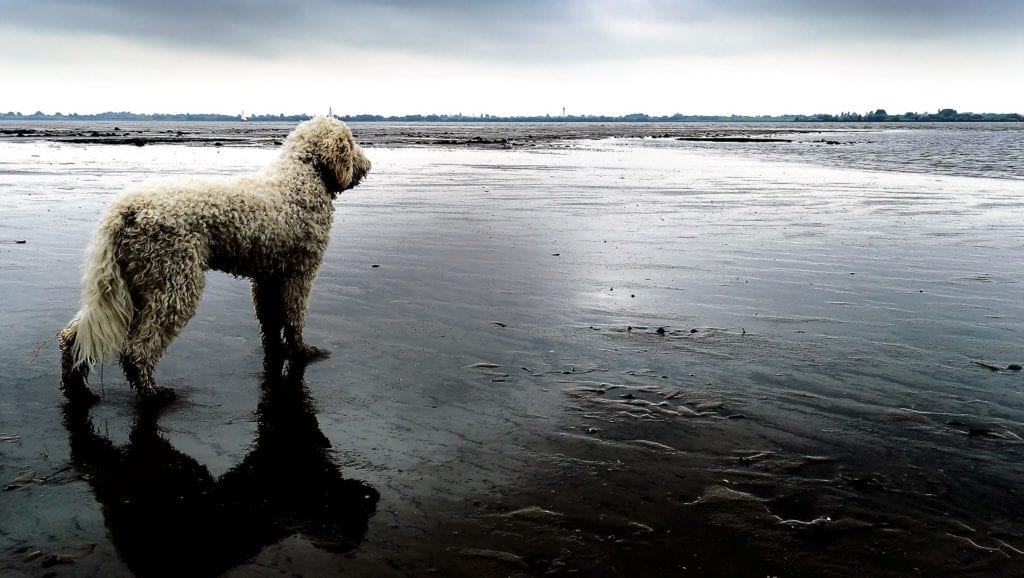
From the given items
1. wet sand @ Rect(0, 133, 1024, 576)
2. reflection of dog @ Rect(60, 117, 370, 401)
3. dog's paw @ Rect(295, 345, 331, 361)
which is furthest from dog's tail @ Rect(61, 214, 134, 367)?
dog's paw @ Rect(295, 345, 331, 361)

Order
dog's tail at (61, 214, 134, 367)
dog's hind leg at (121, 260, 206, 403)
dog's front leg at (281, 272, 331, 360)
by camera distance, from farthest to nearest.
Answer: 1. dog's front leg at (281, 272, 331, 360)
2. dog's hind leg at (121, 260, 206, 403)
3. dog's tail at (61, 214, 134, 367)

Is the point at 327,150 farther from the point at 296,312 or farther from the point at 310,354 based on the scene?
the point at 310,354

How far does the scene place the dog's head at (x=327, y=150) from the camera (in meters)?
6.75

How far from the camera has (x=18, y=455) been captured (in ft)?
15.0

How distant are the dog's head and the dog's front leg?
39.1 inches

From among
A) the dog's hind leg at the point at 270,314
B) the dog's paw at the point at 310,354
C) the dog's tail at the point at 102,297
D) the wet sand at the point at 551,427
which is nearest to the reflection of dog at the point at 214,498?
the wet sand at the point at 551,427

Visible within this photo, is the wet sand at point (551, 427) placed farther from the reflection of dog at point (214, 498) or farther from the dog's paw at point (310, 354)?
the dog's paw at point (310, 354)

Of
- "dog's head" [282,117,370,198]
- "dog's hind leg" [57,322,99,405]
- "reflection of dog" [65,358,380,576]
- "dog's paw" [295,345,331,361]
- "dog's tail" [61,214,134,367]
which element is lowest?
"reflection of dog" [65,358,380,576]

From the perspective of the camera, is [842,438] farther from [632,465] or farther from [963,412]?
[632,465]

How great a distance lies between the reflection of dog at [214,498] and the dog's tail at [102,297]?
554 mm

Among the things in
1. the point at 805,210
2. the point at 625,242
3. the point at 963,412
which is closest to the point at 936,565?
the point at 963,412

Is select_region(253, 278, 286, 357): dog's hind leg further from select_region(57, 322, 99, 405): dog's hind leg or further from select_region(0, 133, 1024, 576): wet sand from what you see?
select_region(57, 322, 99, 405): dog's hind leg

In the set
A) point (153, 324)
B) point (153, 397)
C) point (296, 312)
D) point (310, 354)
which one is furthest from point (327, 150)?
point (153, 397)

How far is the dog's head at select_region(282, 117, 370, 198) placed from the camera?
22.1 feet
